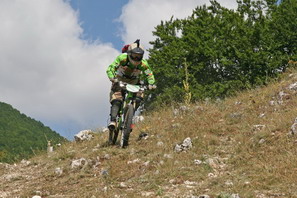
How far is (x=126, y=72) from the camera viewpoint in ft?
28.7

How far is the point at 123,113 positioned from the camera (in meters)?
8.55

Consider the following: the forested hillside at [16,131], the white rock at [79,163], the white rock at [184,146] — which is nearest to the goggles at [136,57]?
the white rock at [184,146]

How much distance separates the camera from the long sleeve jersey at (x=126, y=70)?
8.55 m

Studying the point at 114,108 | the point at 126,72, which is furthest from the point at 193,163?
the point at 126,72

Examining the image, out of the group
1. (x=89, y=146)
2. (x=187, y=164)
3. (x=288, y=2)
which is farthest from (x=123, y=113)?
(x=288, y=2)

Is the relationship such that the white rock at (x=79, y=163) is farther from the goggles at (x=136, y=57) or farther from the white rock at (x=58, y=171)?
the goggles at (x=136, y=57)

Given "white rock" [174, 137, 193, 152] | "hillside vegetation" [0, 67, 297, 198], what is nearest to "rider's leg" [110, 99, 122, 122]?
"hillside vegetation" [0, 67, 297, 198]

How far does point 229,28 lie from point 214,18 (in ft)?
10.4

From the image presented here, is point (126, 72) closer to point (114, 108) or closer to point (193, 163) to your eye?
point (114, 108)

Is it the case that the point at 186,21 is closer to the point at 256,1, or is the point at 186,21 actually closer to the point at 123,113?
the point at 256,1

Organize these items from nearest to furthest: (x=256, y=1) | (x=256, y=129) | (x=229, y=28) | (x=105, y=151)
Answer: (x=256, y=129) < (x=105, y=151) < (x=229, y=28) < (x=256, y=1)

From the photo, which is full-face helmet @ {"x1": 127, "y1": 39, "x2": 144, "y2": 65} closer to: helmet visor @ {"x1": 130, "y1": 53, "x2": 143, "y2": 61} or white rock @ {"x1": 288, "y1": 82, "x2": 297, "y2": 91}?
helmet visor @ {"x1": 130, "y1": 53, "x2": 143, "y2": 61}

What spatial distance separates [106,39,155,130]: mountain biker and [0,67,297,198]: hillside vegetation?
1.04 meters

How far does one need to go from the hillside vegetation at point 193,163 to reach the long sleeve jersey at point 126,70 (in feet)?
4.97
